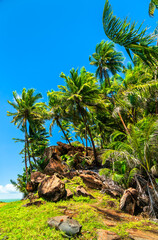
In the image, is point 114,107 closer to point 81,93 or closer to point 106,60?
point 81,93

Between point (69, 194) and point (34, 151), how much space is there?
53.7 feet

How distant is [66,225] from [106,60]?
21260mm

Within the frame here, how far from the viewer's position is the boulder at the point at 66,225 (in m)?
4.91

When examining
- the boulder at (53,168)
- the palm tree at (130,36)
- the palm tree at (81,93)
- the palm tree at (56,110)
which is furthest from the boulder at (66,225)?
the palm tree at (56,110)

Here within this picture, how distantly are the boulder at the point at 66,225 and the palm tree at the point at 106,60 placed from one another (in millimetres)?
18405

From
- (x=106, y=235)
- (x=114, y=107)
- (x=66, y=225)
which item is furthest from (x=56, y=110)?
(x=106, y=235)

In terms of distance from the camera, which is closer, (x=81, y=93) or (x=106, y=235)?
(x=106, y=235)

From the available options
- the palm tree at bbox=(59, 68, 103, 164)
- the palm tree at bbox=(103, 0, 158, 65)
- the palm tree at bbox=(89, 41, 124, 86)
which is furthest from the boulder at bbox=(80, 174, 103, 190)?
the palm tree at bbox=(89, 41, 124, 86)

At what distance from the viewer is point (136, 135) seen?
883cm

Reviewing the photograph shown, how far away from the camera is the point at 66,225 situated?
5.12m

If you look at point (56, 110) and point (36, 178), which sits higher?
point (56, 110)

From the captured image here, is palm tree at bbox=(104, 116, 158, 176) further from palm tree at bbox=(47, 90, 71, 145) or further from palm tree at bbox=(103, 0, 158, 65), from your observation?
palm tree at bbox=(47, 90, 71, 145)

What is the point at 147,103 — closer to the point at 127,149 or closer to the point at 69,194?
the point at 127,149

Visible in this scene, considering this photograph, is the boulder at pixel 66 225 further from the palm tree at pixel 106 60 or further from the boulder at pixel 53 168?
the palm tree at pixel 106 60
